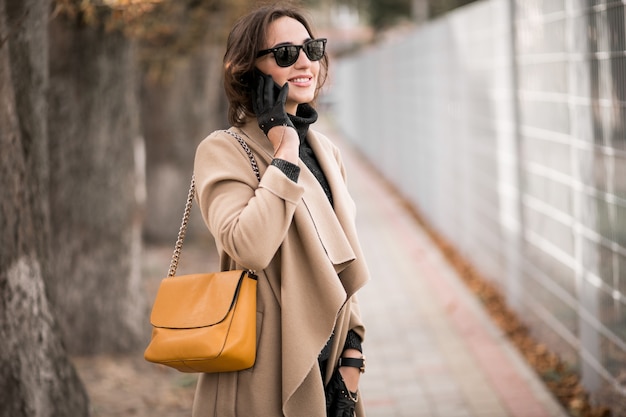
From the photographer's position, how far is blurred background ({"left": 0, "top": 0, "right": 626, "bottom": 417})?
15.4 feet

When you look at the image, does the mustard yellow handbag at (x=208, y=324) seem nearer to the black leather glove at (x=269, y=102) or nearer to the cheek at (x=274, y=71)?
the black leather glove at (x=269, y=102)

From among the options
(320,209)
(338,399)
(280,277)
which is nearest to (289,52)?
(320,209)

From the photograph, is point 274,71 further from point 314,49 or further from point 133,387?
point 133,387

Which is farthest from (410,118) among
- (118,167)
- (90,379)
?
(90,379)

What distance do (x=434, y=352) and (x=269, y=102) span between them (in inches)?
175

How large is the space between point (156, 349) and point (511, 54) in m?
5.43

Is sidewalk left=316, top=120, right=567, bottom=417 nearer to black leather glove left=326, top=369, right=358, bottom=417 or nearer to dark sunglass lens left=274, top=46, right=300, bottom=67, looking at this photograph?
black leather glove left=326, top=369, right=358, bottom=417

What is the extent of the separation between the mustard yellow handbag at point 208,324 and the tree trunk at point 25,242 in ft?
5.78

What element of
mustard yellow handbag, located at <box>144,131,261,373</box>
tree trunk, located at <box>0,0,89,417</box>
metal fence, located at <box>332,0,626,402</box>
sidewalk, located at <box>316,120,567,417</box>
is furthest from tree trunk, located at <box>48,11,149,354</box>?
mustard yellow handbag, located at <box>144,131,261,373</box>

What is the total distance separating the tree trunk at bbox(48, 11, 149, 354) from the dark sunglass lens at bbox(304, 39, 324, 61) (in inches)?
169

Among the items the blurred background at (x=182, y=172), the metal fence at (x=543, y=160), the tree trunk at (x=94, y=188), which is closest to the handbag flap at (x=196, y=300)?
the blurred background at (x=182, y=172)

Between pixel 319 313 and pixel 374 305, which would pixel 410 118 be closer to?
pixel 374 305

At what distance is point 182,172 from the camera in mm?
12828

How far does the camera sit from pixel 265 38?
3043 mm
